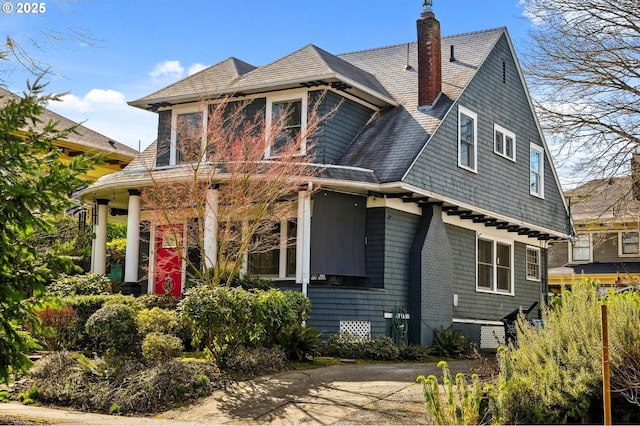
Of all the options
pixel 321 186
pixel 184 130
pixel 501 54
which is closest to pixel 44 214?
pixel 321 186

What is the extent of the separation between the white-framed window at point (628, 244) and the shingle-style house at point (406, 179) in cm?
1176

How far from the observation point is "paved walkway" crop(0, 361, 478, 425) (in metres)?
9.67

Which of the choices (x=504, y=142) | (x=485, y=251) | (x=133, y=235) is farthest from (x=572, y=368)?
(x=504, y=142)

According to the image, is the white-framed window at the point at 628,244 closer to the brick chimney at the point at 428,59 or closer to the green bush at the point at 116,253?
the brick chimney at the point at 428,59

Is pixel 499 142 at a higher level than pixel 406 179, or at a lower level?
higher

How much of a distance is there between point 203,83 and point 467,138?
23.8ft

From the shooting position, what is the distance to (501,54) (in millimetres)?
22641

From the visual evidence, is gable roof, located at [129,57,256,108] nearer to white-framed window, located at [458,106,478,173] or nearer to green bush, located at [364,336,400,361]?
white-framed window, located at [458,106,478,173]

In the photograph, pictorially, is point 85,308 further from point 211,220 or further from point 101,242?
point 101,242

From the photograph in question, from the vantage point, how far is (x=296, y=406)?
→ 1043 cm

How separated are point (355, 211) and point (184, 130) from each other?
5.04 m

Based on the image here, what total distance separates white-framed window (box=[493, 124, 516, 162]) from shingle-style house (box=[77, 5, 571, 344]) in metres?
0.04

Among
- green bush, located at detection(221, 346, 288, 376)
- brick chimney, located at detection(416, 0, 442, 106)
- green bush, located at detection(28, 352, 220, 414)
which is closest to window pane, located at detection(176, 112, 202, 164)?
green bush, located at detection(221, 346, 288, 376)

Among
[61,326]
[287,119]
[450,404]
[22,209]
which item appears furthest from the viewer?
[287,119]
